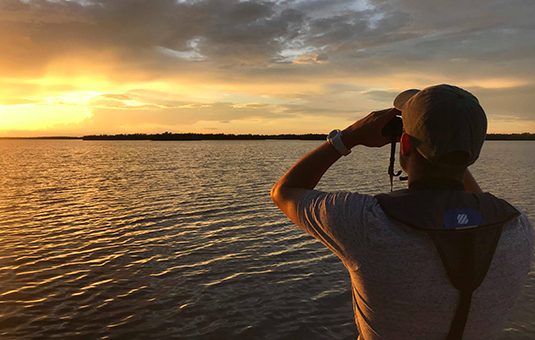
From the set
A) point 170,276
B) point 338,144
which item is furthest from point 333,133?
point 170,276

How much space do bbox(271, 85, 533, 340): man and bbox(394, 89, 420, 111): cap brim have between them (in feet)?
0.43

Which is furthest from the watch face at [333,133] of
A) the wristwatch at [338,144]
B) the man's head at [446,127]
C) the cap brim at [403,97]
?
the man's head at [446,127]

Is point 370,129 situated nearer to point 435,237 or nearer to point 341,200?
point 341,200

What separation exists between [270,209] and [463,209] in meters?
16.0

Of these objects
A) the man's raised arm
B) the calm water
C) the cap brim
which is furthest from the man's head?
the calm water

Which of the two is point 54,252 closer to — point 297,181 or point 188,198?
point 188,198

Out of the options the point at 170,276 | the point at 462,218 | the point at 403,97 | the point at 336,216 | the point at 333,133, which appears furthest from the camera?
the point at 170,276

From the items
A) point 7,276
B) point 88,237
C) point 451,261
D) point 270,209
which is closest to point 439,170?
point 451,261

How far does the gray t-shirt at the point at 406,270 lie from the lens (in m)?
1.50

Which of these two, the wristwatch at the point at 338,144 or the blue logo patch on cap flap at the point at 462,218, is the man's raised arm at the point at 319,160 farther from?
the blue logo patch on cap flap at the point at 462,218

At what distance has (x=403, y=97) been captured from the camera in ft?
6.03

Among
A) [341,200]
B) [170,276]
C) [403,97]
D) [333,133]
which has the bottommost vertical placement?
[170,276]

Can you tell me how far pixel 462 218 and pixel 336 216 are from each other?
497 mm

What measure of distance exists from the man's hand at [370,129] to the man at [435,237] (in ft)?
0.65
